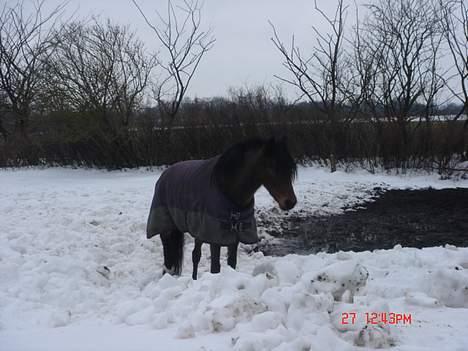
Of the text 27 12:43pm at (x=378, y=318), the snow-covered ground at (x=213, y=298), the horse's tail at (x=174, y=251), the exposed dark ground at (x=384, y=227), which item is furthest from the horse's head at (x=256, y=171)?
the exposed dark ground at (x=384, y=227)

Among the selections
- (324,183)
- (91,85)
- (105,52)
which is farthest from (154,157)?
(324,183)

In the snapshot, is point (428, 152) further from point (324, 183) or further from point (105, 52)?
point (105, 52)

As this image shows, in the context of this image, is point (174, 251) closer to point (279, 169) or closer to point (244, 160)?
point (244, 160)

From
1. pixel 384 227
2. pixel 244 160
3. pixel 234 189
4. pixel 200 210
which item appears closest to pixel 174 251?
pixel 200 210

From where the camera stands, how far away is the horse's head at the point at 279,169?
339 centimetres

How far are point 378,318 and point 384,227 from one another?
14.1 ft

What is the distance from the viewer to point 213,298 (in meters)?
2.60

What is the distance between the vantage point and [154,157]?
13.3m

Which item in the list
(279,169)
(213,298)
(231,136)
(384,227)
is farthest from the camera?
(231,136)

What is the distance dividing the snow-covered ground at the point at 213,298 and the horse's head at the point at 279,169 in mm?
587

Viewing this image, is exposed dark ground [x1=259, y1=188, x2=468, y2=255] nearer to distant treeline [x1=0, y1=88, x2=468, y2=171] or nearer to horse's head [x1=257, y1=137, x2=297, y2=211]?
horse's head [x1=257, y1=137, x2=297, y2=211]

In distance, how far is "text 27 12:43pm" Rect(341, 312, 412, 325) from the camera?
217 centimetres

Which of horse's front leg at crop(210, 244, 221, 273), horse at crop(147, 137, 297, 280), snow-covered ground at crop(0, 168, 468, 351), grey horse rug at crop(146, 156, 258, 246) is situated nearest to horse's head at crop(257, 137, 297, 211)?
horse at crop(147, 137, 297, 280)

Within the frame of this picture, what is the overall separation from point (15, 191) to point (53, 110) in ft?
18.0
